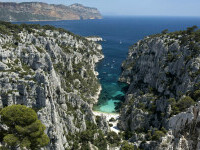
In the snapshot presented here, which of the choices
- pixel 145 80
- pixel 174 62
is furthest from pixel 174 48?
pixel 145 80

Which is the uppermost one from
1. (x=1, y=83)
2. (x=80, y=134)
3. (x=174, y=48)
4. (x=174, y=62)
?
(x=174, y=48)

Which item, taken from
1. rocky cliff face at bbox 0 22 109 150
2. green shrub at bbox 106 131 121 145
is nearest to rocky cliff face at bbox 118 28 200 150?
green shrub at bbox 106 131 121 145

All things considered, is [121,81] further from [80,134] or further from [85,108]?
[80,134]

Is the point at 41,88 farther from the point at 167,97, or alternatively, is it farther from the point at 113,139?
the point at 167,97

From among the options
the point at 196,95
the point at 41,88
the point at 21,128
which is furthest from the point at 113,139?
the point at 21,128

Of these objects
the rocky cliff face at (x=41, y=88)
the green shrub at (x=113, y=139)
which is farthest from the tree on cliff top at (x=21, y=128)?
the green shrub at (x=113, y=139)
